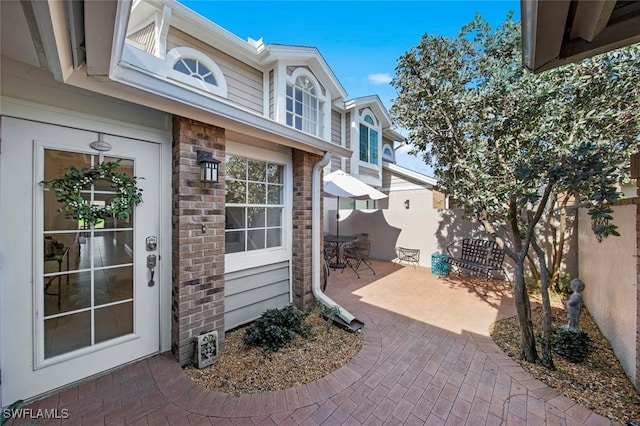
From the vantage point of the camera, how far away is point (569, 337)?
10.2ft

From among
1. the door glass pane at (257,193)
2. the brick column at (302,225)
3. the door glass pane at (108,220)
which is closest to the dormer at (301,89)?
the brick column at (302,225)

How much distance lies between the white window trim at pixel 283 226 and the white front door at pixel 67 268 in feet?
2.95

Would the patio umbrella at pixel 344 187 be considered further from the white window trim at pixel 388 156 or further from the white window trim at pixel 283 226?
the white window trim at pixel 388 156

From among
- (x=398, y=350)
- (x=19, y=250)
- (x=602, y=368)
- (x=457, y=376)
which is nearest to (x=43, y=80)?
(x=19, y=250)

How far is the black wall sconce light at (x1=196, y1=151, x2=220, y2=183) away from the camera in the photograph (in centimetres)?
282

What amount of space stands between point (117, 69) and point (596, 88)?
5.68 m

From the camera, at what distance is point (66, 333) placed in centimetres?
243

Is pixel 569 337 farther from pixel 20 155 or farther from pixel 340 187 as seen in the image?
pixel 20 155

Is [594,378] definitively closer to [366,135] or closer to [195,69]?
[195,69]

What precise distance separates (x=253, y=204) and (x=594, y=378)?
4.55 m

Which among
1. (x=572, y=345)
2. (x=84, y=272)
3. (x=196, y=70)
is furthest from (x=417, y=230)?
(x=84, y=272)

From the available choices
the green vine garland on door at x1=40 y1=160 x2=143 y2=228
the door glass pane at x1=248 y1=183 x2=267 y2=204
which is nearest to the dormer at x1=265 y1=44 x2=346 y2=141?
the door glass pane at x1=248 y1=183 x2=267 y2=204

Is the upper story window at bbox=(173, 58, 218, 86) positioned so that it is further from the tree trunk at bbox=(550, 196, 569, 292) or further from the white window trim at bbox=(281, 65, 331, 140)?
the tree trunk at bbox=(550, 196, 569, 292)

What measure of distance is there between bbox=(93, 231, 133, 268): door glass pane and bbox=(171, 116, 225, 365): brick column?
44cm
